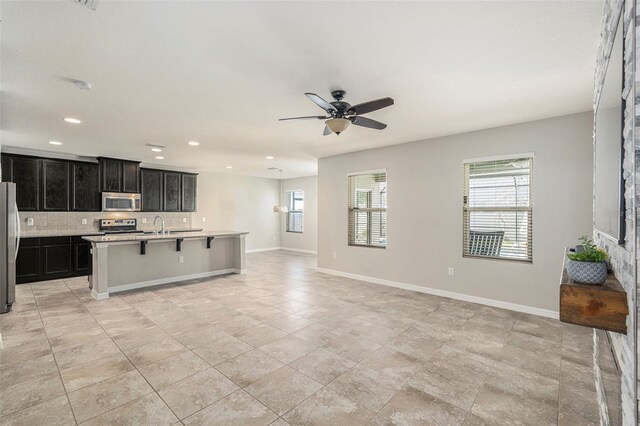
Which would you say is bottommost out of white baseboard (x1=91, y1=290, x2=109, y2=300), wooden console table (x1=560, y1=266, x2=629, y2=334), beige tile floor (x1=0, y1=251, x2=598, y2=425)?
beige tile floor (x1=0, y1=251, x2=598, y2=425)

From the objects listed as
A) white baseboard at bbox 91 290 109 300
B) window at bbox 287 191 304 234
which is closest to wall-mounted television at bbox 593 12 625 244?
white baseboard at bbox 91 290 109 300

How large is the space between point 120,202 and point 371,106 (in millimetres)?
6680

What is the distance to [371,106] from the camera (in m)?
2.85

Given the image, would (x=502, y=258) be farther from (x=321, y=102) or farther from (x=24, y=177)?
(x=24, y=177)

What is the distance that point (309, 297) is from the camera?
4.82 meters

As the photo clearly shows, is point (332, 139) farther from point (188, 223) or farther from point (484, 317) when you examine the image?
point (188, 223)

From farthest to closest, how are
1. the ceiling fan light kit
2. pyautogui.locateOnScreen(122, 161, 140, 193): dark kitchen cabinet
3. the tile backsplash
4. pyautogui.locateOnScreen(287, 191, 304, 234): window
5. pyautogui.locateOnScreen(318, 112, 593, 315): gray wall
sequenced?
pyautogui.locateOnScreen(287, 191, 304, 234): window
pyautogui.locateOnScreen(122, 161, 140, 193): dark kitchen cabinet
the tile backsplash
pyautogui.locateOnScreen(318, 112, 593, 315): gray wall
the ceiling fan light kit

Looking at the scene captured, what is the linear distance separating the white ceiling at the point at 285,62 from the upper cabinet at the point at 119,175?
2466 millimetres

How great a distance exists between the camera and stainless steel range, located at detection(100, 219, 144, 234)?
270 inches

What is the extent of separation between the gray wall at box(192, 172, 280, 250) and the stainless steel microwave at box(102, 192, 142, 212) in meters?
1.72

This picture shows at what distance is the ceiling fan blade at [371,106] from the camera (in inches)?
108

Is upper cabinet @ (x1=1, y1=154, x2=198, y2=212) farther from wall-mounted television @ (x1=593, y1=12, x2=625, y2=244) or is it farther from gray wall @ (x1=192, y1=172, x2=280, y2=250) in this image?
wall-mounted television @ (x1=593, y1=12, x2=625, y2=244)

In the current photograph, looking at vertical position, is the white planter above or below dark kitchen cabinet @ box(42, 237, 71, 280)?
above

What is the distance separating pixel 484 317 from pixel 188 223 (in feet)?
24.7
